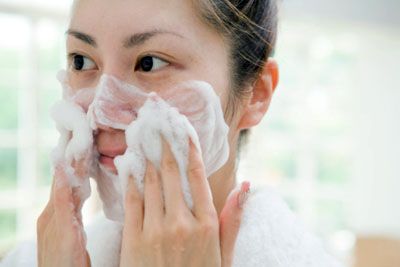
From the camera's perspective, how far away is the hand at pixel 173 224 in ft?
2.16

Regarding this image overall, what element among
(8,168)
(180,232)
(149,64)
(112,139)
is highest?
(149,64)

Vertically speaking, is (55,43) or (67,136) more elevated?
(55,43)

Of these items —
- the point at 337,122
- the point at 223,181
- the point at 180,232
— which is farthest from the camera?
the point at 337,122

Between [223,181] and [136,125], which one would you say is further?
[223,181]

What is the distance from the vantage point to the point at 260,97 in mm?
875

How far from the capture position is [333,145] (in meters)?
3.44

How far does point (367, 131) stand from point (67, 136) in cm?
282

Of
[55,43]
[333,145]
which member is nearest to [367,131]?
[333,145]

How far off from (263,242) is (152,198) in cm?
25

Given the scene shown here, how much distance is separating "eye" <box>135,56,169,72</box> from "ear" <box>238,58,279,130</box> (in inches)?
7.3

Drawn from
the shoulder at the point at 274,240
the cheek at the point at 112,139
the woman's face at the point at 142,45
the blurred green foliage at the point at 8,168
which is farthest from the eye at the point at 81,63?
the blurred green foliage at the point at 8,168

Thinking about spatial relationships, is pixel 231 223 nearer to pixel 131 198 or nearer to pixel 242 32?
pixel 131 198

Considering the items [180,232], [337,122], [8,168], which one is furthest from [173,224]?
[337,122]

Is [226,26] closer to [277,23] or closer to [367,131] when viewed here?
[277,23]
